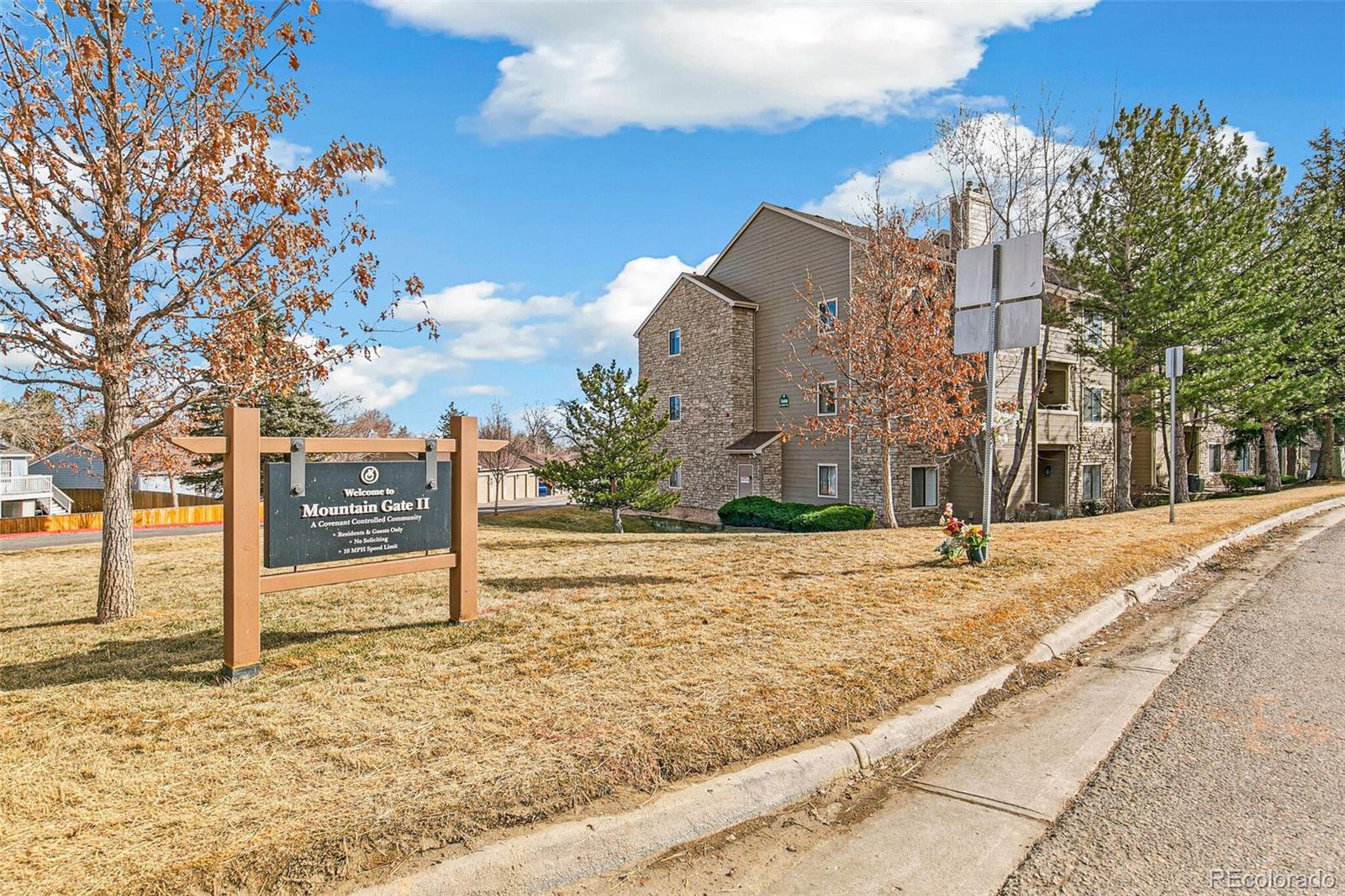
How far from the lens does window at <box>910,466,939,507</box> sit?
22828mm

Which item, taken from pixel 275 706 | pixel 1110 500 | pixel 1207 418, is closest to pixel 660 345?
pixel 1110 500

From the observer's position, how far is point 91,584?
933 centimetres

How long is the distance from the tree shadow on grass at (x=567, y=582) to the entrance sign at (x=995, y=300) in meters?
3.91

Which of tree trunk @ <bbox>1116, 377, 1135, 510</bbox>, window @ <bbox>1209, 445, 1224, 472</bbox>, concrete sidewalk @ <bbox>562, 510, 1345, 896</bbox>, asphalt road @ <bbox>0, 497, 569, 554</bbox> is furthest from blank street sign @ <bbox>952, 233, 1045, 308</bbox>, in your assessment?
window @ <bbox>1209, 445, 1224, 472</bbox>

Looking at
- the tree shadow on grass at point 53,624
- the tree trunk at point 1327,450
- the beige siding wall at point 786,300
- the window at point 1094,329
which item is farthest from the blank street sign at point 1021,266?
the tree trunk at point 1327,450

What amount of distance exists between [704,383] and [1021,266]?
20.3 meters

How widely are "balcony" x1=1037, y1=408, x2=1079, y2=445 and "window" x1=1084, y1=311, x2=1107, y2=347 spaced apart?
2.45 meters

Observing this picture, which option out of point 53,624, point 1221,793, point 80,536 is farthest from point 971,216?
point 80,536

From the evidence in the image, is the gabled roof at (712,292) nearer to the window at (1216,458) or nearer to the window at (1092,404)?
the window at (1092,404)

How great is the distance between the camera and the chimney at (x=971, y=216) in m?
21.0

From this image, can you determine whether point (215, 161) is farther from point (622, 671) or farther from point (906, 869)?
point (906, 869)

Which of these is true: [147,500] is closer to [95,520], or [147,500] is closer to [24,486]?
[24,486]

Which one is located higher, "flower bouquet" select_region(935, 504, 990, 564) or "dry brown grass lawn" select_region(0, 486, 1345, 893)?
"flower bouquet" select_region(935, 504, 990, 564)

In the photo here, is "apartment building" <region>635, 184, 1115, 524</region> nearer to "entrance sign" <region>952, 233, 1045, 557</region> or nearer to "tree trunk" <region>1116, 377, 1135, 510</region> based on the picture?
"tree trunk" <region>1116, 377, 1135, 510</region>
